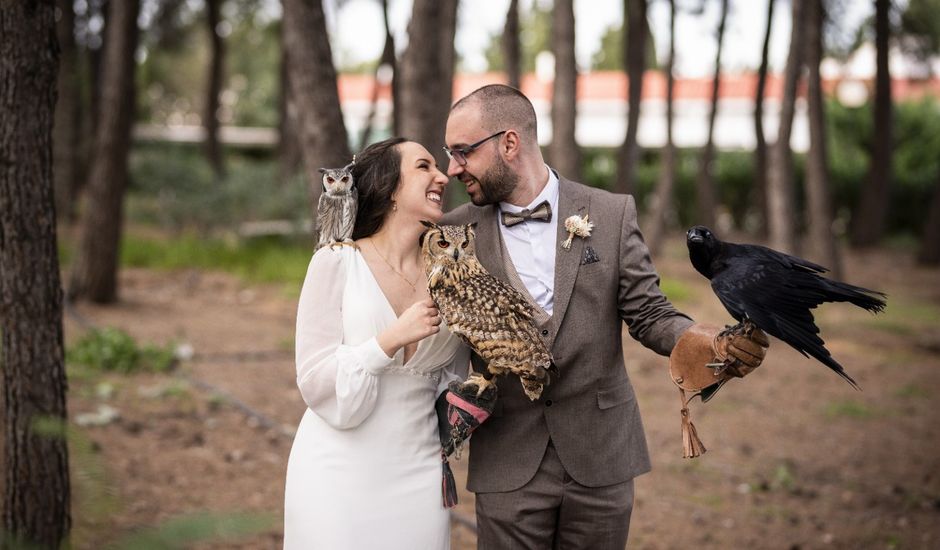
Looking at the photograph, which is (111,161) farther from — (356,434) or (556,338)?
(556,338)

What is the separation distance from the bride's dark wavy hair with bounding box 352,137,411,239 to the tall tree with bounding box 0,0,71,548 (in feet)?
5.77

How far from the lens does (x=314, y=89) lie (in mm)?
6164

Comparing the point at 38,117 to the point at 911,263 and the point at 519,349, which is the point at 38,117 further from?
the point at 911,263

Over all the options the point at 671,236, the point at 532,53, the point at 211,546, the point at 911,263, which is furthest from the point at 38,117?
the point at 532,53

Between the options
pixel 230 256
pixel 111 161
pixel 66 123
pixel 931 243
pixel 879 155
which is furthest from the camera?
pixel 879 155

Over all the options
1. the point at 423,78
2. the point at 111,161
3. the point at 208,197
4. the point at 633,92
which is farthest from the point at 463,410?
the point at 208,197

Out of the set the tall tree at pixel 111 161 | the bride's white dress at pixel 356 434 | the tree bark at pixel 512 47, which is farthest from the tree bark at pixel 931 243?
the bride's white dress at pixel 356 434

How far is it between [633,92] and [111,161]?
9213 millimetres

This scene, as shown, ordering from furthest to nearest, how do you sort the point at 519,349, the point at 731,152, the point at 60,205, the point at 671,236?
the point at 731,152 < the point at 671,236 < the point at 60,205 < the point at 519,349

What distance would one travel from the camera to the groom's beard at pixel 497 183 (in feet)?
11.0

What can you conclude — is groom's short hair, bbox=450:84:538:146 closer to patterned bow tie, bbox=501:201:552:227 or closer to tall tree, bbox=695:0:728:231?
patterned bow tie, bbox=501:201:552:227

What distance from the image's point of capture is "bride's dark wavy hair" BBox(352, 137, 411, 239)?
3.26 meters

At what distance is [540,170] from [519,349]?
2.84 ft

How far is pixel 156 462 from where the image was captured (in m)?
6.50
